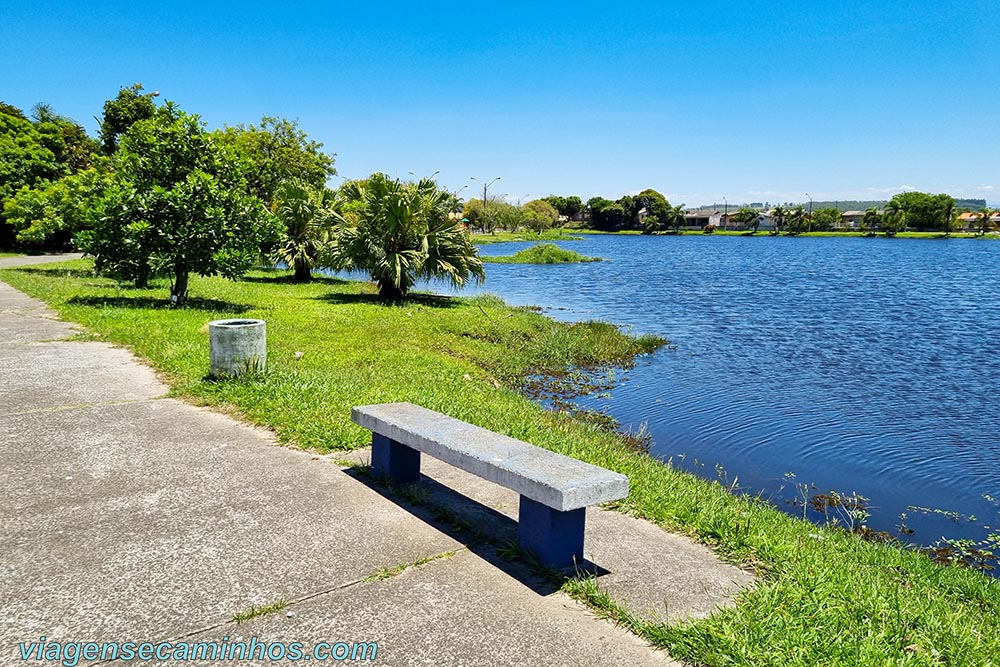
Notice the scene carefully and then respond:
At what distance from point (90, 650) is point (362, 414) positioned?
2.32 m

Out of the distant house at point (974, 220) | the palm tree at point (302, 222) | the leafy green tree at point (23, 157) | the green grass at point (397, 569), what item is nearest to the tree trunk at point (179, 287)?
the palm tree at point (302, 222)

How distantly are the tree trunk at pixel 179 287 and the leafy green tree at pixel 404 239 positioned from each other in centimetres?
460

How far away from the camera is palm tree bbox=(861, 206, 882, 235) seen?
129 meters

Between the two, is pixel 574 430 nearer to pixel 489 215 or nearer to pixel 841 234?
pixel 489 215

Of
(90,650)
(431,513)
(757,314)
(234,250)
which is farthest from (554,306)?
(90,650)

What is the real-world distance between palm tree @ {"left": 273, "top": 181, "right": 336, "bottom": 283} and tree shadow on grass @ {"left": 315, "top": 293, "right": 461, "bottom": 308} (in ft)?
7.87

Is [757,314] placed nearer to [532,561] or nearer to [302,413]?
[302,413]

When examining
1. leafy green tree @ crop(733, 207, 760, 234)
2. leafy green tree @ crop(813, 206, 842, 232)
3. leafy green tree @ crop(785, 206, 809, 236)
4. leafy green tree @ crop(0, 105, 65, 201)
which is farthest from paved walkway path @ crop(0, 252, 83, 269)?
leafy green tree @ crop(733, 207, 760, 234)

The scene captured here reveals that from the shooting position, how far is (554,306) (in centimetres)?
2381

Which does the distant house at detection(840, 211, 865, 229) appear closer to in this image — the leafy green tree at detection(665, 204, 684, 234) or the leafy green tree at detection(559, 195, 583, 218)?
the leafy green tree at detection(665, 204, 684, 234)

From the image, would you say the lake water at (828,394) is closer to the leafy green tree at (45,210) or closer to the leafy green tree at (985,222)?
the leafy green tree at (45,210)

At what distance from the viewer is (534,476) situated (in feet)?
Result: 11.8

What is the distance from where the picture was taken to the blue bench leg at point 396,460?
193 inches

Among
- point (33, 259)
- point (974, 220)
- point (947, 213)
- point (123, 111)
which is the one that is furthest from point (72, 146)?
point (974, 220)
